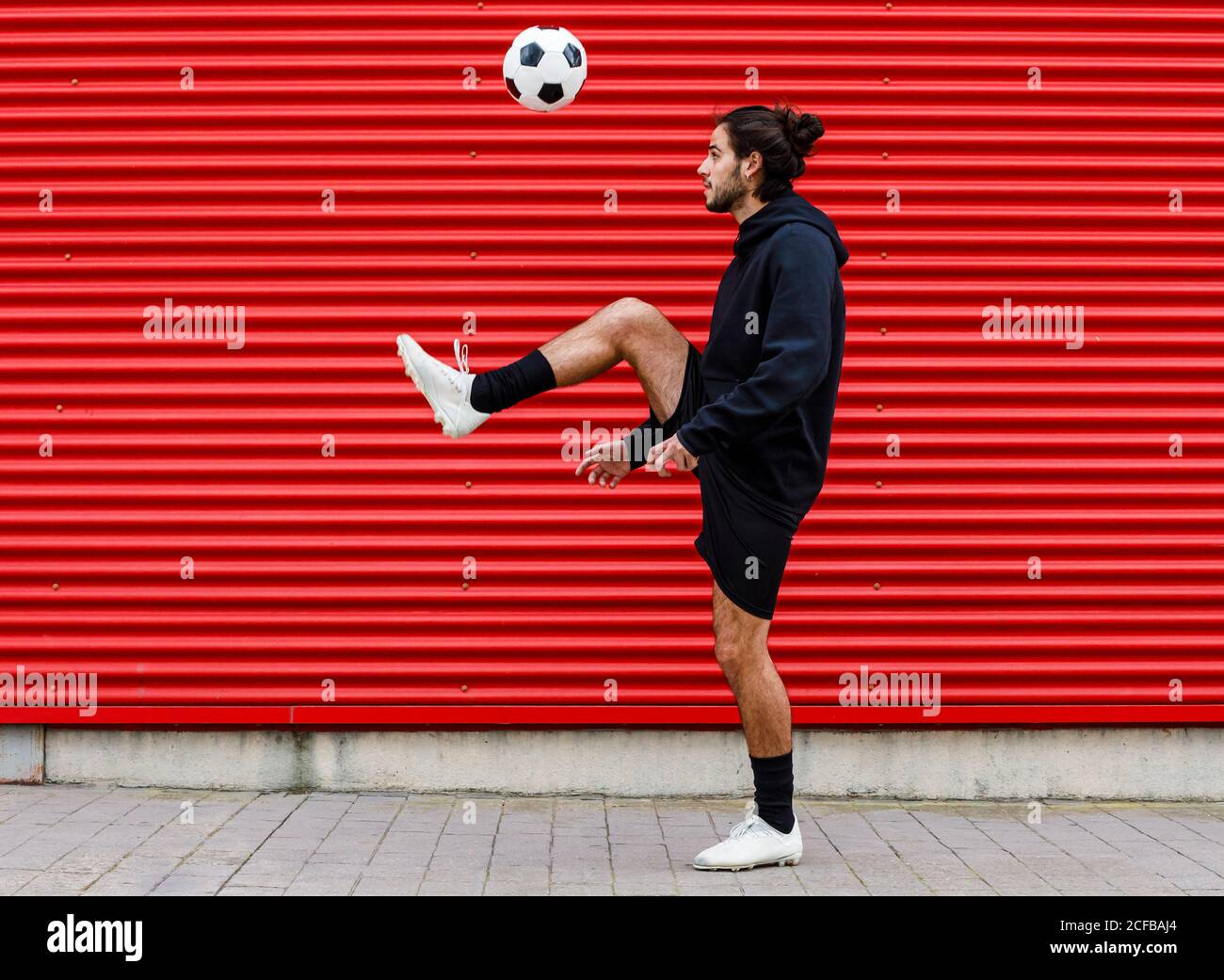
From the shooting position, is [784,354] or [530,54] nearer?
[784,354]

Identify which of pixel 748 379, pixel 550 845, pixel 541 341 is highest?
pixel 541 341

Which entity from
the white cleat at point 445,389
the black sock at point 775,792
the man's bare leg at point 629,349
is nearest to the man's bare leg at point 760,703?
the black sock at point 775,792

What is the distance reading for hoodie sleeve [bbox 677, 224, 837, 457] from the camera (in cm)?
485

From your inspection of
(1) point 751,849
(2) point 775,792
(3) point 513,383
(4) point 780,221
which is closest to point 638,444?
(3) point 513,383

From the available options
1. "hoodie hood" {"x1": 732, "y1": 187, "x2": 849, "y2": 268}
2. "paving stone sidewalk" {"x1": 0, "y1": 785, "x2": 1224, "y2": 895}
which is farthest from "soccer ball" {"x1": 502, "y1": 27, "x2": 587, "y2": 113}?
"paving stone sidewalk" {"x1": 0, "y1": 785, "x2": 1224, "y2": 895}

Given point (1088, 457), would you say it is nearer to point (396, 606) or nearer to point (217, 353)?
point (396, 606)

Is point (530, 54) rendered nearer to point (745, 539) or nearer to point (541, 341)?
point (541, 341)

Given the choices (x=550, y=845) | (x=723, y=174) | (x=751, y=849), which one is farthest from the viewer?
(x=550, y=845)

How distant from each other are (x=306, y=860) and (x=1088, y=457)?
12.4 feet

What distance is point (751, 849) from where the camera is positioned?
16.6 ft

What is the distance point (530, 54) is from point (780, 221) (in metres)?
1.48

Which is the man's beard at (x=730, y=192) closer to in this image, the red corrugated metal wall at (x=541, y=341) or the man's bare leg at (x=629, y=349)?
the man's bare leg at (x=629, y=349)

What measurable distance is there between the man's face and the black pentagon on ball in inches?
42.2

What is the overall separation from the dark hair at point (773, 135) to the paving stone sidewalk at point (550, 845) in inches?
99.7
